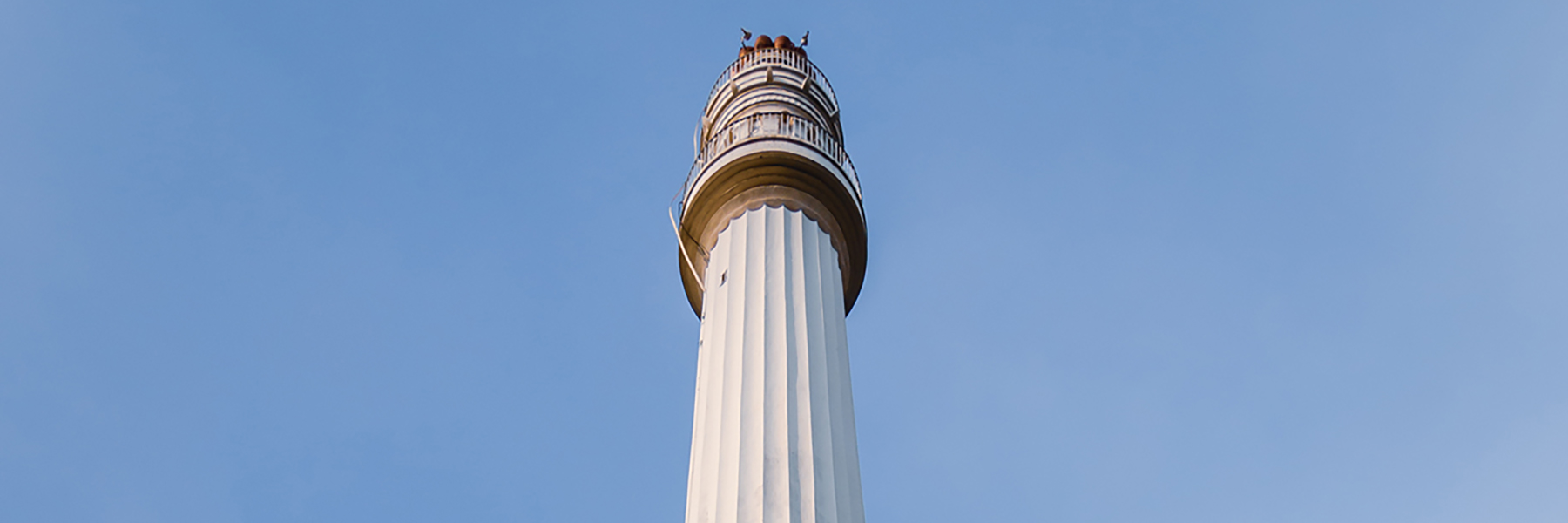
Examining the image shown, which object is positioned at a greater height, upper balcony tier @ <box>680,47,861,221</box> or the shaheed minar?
upper balcony tier @ <box>680,47,861,221</box>

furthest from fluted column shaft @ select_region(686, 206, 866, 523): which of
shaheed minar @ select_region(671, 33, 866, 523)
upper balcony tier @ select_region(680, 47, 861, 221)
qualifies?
upper balcony tier @ select_region(680, 47, 861, 221)

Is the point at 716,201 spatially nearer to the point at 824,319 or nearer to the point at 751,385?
the point at 824,319

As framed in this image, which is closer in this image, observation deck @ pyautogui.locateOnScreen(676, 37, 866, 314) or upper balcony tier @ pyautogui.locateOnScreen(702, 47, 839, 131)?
observation deck @ pyautogui.locateOnScreen(676, 37, 866, 314)

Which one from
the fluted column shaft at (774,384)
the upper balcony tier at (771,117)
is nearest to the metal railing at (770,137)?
the upper balcony tier at (771,117)

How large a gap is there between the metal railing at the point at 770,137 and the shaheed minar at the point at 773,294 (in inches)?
1.2

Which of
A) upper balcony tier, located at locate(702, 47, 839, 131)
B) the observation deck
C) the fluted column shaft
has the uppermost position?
upper balcony tier, located at locate(702, 47, 839, 131)

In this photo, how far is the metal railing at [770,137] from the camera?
2648 cm

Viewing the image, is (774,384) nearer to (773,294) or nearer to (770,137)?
(773,294)

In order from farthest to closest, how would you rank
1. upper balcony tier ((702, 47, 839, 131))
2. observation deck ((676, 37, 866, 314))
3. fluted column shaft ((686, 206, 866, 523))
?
upper balcony tier ((702, 47, 839, 131)) < observation deck ((676, 37, 866, 314)) < fluted column shaft ((686, 206, 866, 523))

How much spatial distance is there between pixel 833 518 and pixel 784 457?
1.12 meters

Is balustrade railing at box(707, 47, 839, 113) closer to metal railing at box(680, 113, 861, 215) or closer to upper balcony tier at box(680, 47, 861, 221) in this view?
upper balcony tier at box(680, 47, 861, 221)

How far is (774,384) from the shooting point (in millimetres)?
21141

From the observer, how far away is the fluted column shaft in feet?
64.1

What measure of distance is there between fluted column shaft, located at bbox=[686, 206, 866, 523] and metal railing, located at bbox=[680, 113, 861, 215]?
179cm
